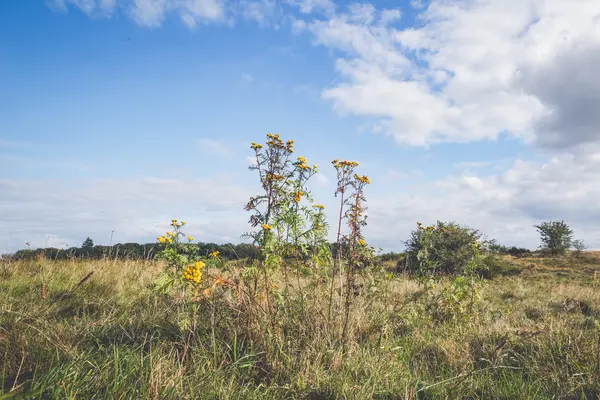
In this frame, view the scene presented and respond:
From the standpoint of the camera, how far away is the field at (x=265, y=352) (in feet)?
9.23

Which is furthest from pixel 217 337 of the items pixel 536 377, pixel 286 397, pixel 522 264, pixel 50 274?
pixel 522 264

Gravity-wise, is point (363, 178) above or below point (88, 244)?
above

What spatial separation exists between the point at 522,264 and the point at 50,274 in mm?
17837

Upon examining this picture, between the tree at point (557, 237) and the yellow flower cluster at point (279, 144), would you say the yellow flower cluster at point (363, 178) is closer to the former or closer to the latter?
the yellow flower cluster at point (279, 144)

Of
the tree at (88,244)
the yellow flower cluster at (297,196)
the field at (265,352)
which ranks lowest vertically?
the field at (265,352)

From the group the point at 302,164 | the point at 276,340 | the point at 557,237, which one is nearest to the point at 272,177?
the point at 302,164

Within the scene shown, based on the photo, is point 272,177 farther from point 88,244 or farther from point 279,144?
point 88,244

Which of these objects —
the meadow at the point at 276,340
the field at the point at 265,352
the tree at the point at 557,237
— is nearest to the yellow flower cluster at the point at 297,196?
the meadow at the point at 276,340

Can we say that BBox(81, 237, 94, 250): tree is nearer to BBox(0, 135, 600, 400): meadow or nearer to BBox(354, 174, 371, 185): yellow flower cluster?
BBox(0, 135, 600, 400): meadow

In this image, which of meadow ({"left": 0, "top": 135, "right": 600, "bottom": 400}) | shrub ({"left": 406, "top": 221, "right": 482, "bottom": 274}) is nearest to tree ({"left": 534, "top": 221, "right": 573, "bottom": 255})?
shrub ({"left": 406, "top": 221, "right": 482, "bottom": 274})

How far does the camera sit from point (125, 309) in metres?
4.76

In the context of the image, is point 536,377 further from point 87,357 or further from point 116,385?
point 87,357

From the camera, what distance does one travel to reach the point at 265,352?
131 inches

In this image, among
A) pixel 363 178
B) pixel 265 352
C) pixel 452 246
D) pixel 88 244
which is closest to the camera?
pixel 265 352
